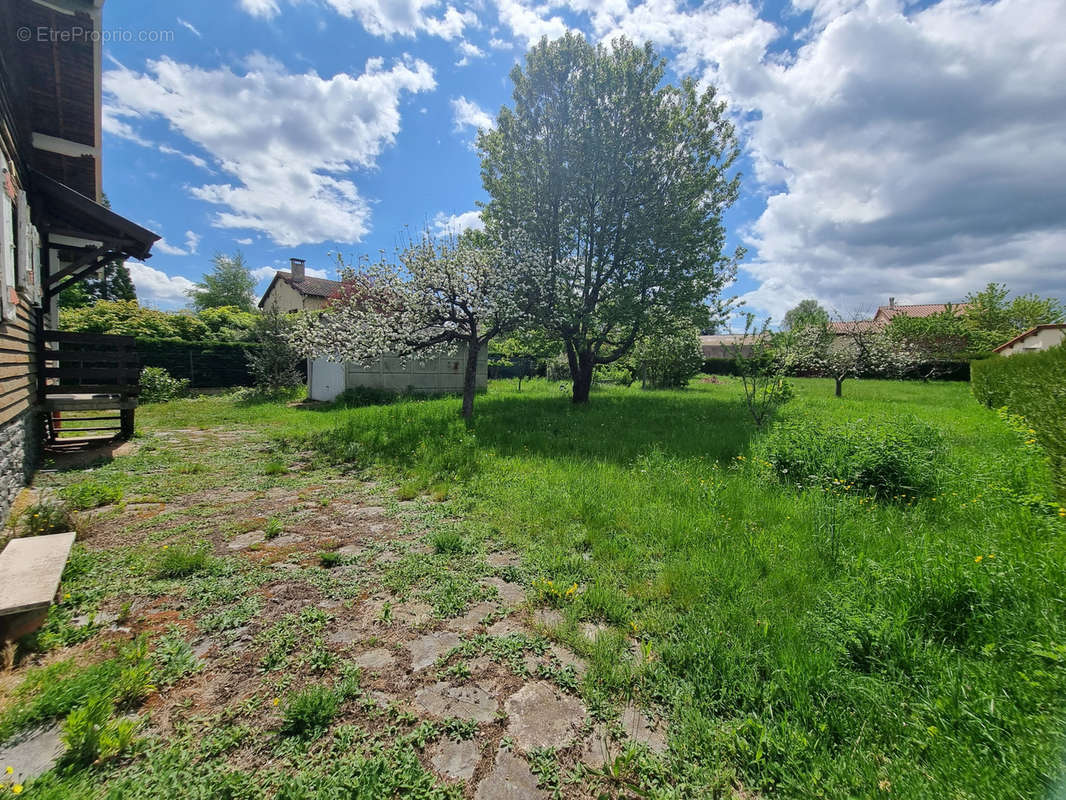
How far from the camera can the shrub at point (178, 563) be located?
10.1 ft

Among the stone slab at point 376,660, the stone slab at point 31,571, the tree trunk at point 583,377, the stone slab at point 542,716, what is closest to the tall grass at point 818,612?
the stone slab at point 542,716

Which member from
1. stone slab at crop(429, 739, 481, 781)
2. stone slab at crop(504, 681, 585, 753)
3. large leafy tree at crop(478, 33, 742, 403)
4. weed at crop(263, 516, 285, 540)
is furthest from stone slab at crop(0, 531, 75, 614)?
large leafy tree at crop(478, 33, 742, 403)

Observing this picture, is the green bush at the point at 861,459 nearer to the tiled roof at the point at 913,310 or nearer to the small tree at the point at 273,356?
the small tree at the point at 273,356

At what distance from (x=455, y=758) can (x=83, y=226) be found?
9466mm

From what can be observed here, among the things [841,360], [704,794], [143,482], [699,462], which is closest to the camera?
[704,794]

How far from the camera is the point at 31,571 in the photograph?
254cm

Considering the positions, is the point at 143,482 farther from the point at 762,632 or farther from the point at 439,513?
the point at 762,632

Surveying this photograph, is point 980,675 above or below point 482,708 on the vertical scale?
above

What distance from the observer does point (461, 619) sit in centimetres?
265

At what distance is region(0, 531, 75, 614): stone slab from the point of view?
2.23 metres

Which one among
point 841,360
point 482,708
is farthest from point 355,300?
point 841,360

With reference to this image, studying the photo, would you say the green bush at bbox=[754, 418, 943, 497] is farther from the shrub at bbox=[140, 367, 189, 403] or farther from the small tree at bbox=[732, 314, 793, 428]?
the shrub at bbox=[140, 367, 189, 403]

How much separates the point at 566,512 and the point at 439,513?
140cm

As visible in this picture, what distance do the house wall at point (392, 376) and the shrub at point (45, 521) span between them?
10.2 meters
